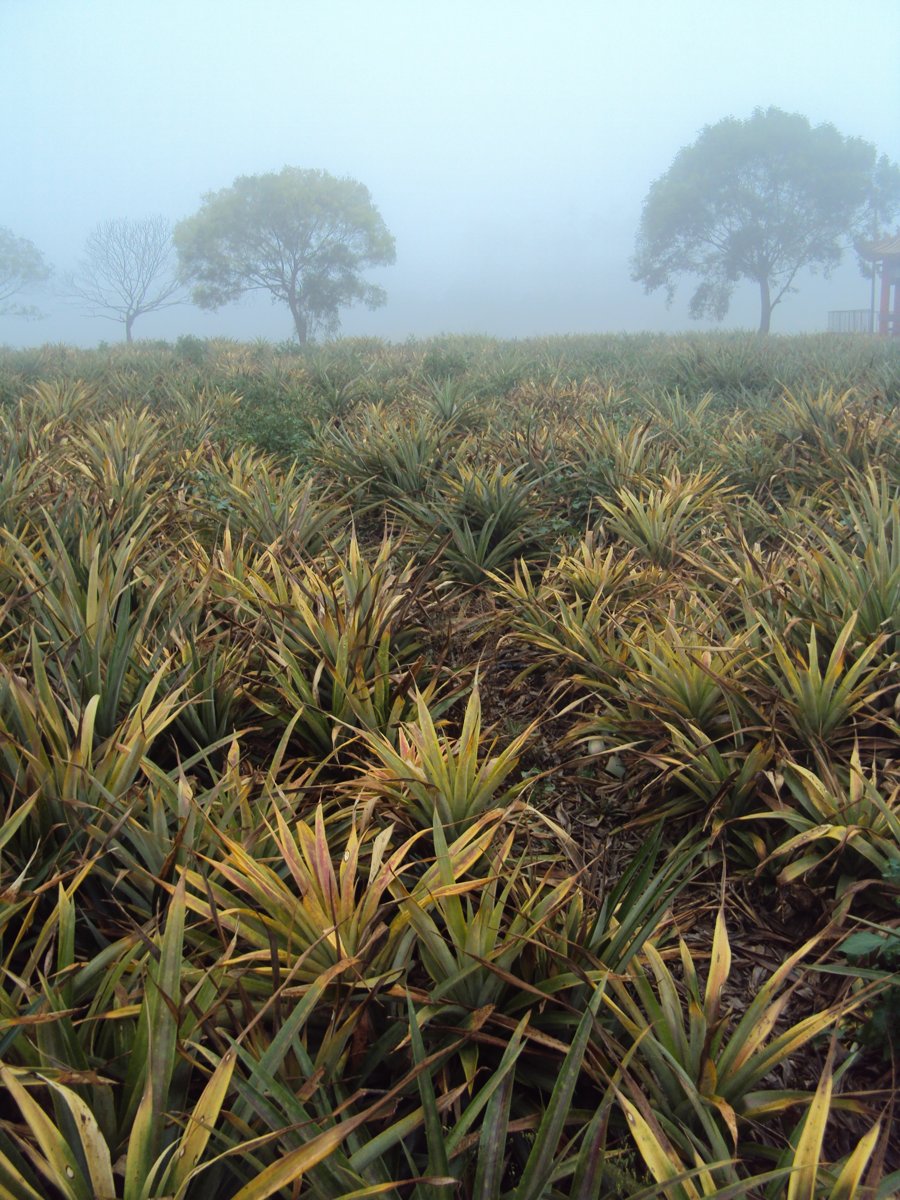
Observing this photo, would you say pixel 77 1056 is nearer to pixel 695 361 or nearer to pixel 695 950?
pixel 695 950

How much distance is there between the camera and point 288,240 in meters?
37.9

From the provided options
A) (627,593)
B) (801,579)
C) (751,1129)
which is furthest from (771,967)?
(627,593)

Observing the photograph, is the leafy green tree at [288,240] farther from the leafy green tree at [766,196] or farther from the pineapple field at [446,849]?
the pineapple field at [446,849]

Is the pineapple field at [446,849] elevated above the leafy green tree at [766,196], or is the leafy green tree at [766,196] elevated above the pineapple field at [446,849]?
the leafy green tree at [766,196]

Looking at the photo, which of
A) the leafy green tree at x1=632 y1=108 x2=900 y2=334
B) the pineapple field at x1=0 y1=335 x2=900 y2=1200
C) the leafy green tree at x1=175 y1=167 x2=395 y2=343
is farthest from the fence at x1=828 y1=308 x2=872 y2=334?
the pineapple field at x1=0 y1=335 x2=900 y2=1200

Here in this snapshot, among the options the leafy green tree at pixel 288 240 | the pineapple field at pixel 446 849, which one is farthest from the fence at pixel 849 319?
the pineapple field at pixel 446 849

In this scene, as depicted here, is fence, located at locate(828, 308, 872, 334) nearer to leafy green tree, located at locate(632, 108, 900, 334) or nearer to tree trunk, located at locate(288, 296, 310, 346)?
leafy green tree, located at locate(632, 108, 900, 334)

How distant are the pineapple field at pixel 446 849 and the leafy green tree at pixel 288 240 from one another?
36922 millimetres

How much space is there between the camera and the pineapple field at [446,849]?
1181mm

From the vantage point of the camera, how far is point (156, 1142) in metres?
1.07

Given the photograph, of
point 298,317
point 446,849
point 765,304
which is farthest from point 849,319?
point 446,849

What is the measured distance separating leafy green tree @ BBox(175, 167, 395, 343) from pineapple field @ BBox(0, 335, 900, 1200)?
36.9 meters

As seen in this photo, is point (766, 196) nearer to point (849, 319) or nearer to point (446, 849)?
point (849, 319)

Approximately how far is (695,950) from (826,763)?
0.73 m
